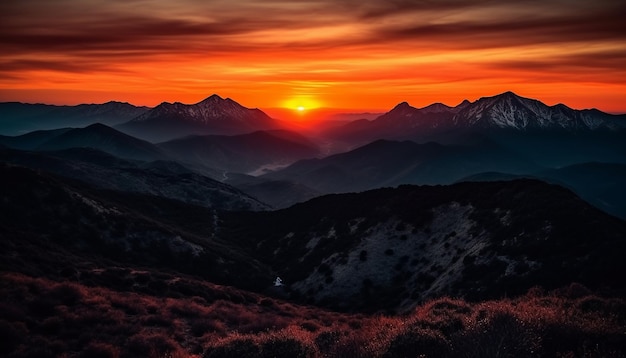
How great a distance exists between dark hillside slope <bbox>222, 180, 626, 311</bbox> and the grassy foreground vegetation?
14981 mm

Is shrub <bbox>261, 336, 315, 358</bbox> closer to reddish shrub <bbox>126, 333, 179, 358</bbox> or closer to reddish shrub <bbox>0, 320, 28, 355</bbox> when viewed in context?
reddish shrub <bbox>126, 333, 179, 358</bbox>

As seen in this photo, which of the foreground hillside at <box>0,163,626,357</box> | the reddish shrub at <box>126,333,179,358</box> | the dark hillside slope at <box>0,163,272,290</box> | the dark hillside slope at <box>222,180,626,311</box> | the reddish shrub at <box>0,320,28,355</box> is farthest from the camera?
the dark hillside slope at <box>0,163,272,290</box>

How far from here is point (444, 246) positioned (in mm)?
58500

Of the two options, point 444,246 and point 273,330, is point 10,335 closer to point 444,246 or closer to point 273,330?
point 273,330

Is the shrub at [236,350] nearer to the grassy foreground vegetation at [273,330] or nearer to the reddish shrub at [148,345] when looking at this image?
the grassy foreground vegetation at [273,330]

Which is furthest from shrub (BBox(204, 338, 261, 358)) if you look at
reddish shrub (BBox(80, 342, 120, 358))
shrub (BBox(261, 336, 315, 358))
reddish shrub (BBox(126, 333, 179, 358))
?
reddish shrub (BBox(80, 342, 120, 358))

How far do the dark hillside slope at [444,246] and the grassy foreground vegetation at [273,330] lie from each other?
14981 mm

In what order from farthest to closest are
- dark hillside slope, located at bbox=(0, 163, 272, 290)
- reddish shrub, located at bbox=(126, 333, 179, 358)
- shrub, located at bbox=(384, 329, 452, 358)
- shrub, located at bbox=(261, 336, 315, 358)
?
dark hillside slope, located at bbox=(0, 163, 272, 290)
reddish shrub, located at bbox=(126, 333, 179, 358)
shrub, located at bbox=(261, 336, 315, 358)
shrub, located at bbox=(384, 329, 452, 358)

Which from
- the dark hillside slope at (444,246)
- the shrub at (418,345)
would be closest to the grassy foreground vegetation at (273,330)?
the shrub at (418,345)

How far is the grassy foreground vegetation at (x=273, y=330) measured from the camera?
13.2m

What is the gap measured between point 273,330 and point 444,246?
4444 cm

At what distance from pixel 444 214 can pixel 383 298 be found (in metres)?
21.4

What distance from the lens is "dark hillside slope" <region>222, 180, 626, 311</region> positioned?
41.5 meters

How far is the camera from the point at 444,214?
221 feet
